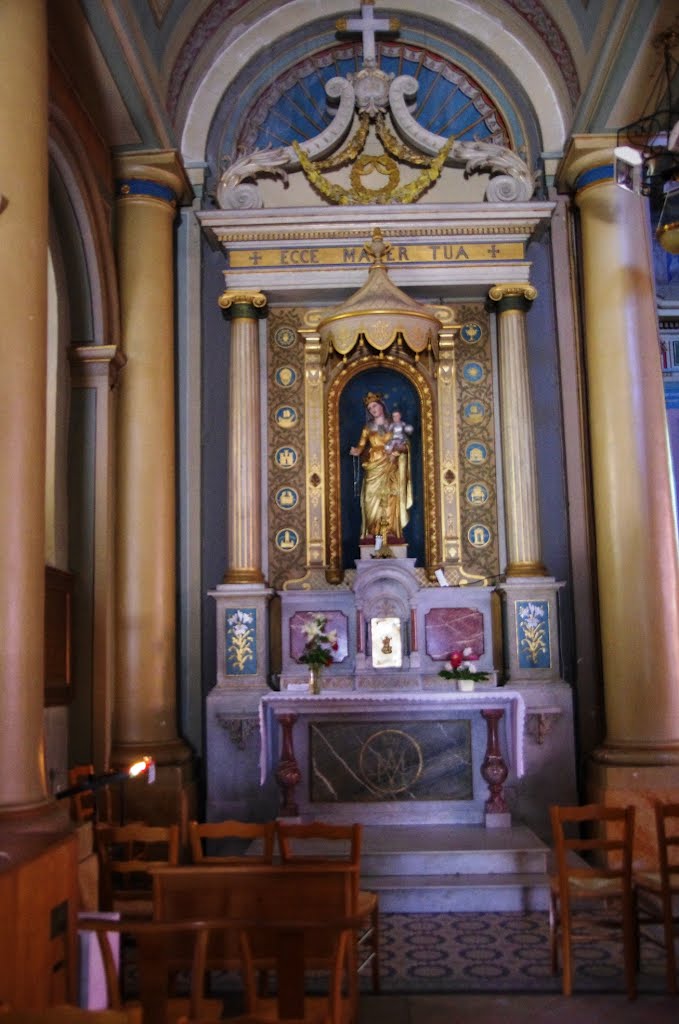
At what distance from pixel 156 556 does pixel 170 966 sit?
4667mm

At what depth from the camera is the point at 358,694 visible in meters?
7.97

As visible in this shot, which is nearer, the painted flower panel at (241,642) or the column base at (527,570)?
the painted flower panel at (241,642)

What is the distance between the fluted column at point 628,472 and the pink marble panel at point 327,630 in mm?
2097

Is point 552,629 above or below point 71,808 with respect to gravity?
above

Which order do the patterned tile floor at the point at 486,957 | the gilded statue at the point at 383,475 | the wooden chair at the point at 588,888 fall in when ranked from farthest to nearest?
the gilded statue at the point at 383,475, the patterned tile floor at the point at 486,957, the wooden chair at the point at 588,888

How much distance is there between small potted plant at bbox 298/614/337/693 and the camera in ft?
26.7

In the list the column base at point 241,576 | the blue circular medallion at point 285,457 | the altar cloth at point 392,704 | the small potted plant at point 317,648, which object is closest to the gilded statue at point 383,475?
the blue circular medallion at point 285,457

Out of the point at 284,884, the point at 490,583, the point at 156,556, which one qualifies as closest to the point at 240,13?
the point at 156,556

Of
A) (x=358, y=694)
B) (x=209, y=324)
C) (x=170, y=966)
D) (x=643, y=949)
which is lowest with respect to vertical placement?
(x=643, y=949)

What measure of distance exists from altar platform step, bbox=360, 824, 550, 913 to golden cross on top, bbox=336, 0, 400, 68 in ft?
21.9

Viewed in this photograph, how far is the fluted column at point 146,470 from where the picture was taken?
26.5 feet

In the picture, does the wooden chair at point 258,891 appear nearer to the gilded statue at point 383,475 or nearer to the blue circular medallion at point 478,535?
the gilded statue at point 383,475

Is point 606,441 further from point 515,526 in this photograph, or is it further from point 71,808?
point 71,808

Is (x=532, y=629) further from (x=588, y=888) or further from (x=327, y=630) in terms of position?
(x=588, y=888)
